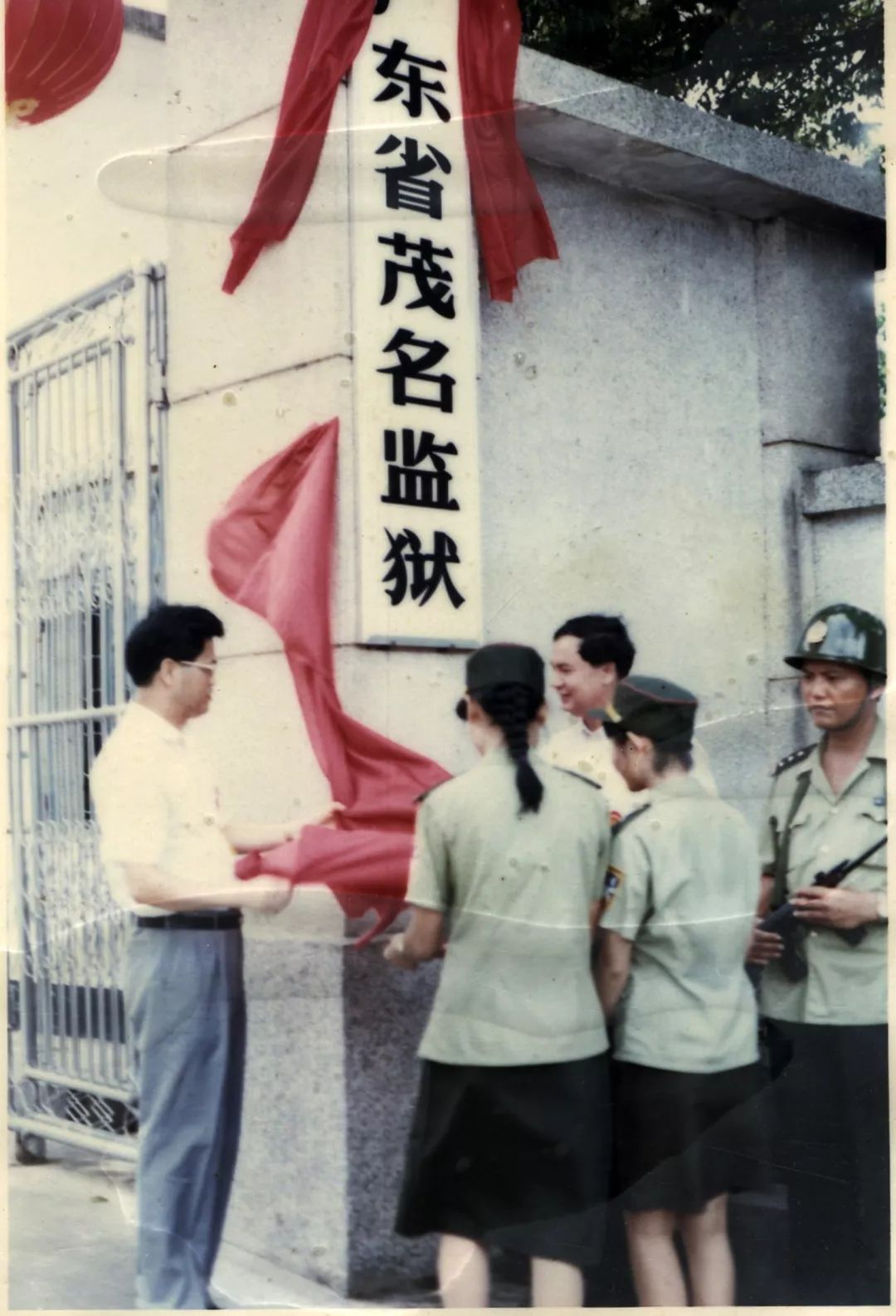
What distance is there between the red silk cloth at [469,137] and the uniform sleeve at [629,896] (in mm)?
1338

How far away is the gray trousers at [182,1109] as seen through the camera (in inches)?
118

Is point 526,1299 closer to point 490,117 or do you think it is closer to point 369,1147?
point 369,1147

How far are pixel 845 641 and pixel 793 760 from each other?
0.31 metres

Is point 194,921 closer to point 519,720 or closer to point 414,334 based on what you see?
point 519,720

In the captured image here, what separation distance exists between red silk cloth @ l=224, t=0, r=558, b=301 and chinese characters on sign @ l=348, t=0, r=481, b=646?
0.04 metres

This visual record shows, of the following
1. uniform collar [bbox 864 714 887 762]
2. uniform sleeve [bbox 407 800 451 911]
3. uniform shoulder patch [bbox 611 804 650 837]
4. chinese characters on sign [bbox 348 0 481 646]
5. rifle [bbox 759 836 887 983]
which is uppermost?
chinese characters on sign [bbox 348 0 481 646]

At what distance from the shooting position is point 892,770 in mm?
3207

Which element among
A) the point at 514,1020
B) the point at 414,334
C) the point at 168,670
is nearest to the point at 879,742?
the point at 514,1020

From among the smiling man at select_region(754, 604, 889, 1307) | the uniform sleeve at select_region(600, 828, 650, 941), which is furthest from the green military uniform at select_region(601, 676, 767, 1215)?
the smiling man at select_region(754, 604, 889, 1307)

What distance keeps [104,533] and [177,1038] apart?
1.16m

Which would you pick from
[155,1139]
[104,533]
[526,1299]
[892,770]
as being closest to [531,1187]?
[526,1299]

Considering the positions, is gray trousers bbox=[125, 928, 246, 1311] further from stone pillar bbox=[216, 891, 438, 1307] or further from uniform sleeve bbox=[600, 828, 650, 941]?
uniform sleeve bbox=[600, 828, 650, 941]

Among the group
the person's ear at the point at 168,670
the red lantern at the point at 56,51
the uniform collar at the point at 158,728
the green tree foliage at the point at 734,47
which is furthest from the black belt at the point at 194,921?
the green tree foliage at the point at 734,47

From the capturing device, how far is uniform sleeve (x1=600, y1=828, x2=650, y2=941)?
9.76 ft
